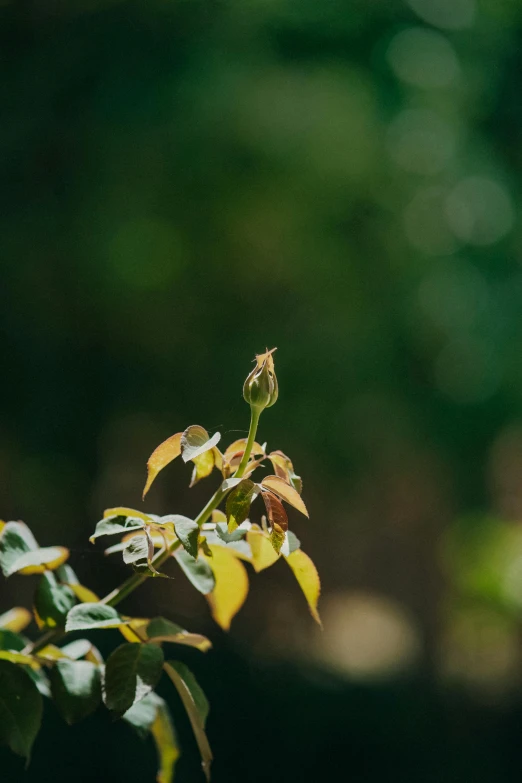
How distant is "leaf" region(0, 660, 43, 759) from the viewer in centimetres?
31

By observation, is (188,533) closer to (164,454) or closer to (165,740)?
(164,454)

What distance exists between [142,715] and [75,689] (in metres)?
0.04

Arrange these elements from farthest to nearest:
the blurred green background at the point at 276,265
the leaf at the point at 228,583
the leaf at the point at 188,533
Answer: the blurred green background at the point at 276,265, the leaf at the point at 228,583, the leaf at the point at 188,533

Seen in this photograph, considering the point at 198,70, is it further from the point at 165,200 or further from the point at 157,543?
the point at 157,543

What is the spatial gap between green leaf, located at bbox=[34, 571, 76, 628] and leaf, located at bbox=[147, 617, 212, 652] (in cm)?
4

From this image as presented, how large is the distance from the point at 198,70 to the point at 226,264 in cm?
56

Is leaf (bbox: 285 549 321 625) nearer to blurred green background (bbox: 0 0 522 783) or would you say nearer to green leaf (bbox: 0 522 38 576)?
green leaf (bbox: 0 522 38 576)

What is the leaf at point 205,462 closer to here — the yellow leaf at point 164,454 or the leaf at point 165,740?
the yellow leaf at point 164,454

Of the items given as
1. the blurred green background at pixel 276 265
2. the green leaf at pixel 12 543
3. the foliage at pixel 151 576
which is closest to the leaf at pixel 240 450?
the foliage at pixel 151 576

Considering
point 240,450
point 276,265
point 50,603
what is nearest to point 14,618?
point 50,603

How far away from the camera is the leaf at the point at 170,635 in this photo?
32cm

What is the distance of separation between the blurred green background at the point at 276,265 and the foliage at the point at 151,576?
1.85m

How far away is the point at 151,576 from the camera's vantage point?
0.27m

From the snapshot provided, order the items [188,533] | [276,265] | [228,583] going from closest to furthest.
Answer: [188,533] < [228,583] < [276,265]
